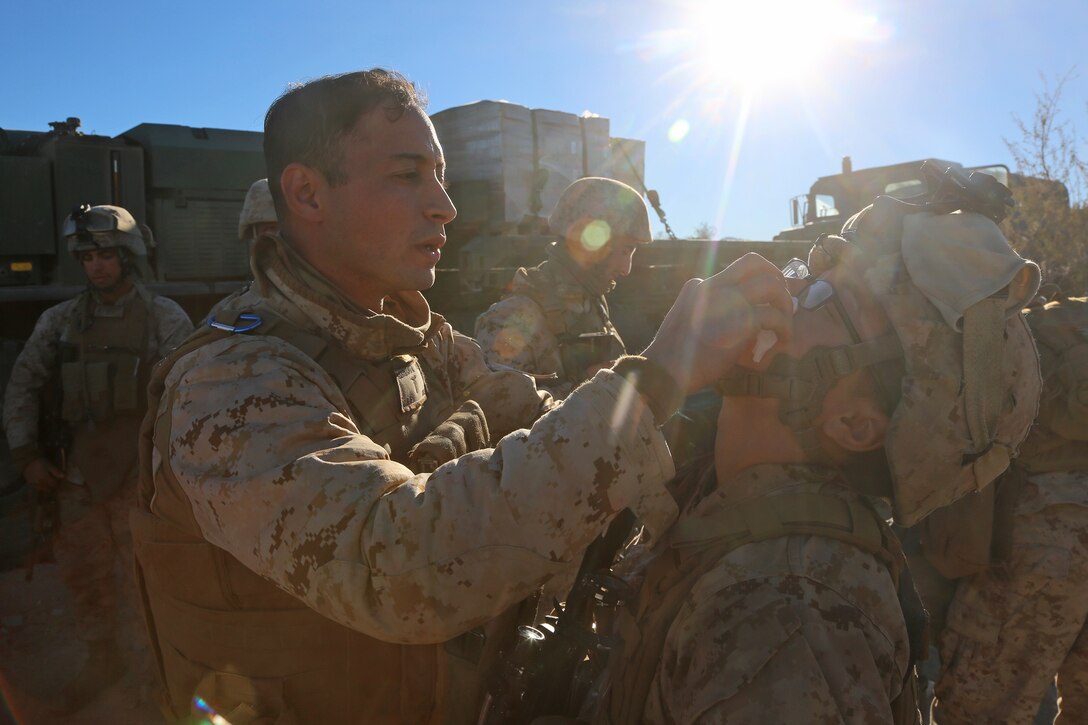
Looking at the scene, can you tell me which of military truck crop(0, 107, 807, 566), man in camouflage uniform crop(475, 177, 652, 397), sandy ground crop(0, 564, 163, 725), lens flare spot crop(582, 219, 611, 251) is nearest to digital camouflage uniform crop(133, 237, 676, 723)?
man in camouflage uniform crop(475, 177, 652, 397)

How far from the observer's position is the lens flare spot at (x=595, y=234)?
4.42 m

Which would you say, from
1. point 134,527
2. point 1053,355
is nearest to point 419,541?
point 134,527

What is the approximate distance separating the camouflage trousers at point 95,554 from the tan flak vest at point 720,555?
3.98 metres

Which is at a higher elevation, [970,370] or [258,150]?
[258,150]

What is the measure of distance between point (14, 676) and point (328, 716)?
4183 millimetres

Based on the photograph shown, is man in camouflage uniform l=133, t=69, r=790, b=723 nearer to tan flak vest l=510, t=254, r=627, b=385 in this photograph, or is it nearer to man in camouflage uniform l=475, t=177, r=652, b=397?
man in camouflage uniform l=475, t=177, r=652, b=397

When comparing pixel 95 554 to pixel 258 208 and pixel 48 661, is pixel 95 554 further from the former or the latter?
pixel 258 208

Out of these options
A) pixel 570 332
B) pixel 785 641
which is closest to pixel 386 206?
pixel 785 641

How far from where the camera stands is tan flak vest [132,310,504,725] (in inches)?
57.4

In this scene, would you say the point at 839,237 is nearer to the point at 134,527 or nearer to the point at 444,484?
the point at 444,484

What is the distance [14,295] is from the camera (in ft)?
22.6

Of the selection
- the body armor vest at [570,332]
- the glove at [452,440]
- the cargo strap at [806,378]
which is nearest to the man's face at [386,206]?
the glove at [452,440]

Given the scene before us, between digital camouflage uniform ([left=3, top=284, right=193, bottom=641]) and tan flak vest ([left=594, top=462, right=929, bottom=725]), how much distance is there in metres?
3.96

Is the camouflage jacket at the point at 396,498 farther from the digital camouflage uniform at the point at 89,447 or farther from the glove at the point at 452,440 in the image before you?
the digital camouflage uniform at the point at 89,447
